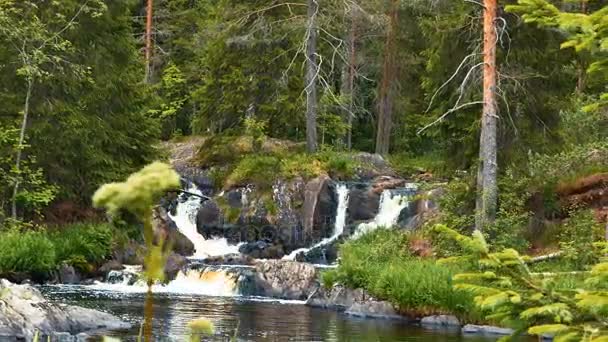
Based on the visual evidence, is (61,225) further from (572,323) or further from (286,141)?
(572,323)

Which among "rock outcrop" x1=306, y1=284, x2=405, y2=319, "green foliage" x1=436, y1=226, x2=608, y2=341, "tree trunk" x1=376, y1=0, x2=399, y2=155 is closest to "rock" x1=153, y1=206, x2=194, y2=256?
"rock outcrop" x1=306, y1=284, x2=405, y2=319

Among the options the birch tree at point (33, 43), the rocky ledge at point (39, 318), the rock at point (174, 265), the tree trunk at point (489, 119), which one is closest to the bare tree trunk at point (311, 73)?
the birch tree at point (33, 43)

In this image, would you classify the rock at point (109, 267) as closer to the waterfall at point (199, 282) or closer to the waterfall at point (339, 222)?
the waterfall at point (199, 282)

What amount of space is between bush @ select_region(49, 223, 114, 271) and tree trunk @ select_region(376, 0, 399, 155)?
58.9ft

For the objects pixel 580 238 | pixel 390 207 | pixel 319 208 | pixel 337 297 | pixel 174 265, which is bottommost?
pixel 337 297

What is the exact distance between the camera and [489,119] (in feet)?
62.8

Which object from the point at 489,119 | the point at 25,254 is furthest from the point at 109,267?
the point at 489,119

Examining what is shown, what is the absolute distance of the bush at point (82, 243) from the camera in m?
21.9

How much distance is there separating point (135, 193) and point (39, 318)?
12.5 metres

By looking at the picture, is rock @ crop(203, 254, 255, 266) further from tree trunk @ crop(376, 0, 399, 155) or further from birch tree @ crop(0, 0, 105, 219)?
tree trunk @ crop(376, 0, 399, 155)

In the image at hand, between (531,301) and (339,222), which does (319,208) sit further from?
(531,301)

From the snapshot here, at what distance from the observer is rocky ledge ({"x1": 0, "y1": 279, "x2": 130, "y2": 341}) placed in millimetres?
13258

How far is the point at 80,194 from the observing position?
83.2 feet

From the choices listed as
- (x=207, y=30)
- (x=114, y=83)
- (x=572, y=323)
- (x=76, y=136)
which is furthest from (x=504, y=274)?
(x=207, y=30)
